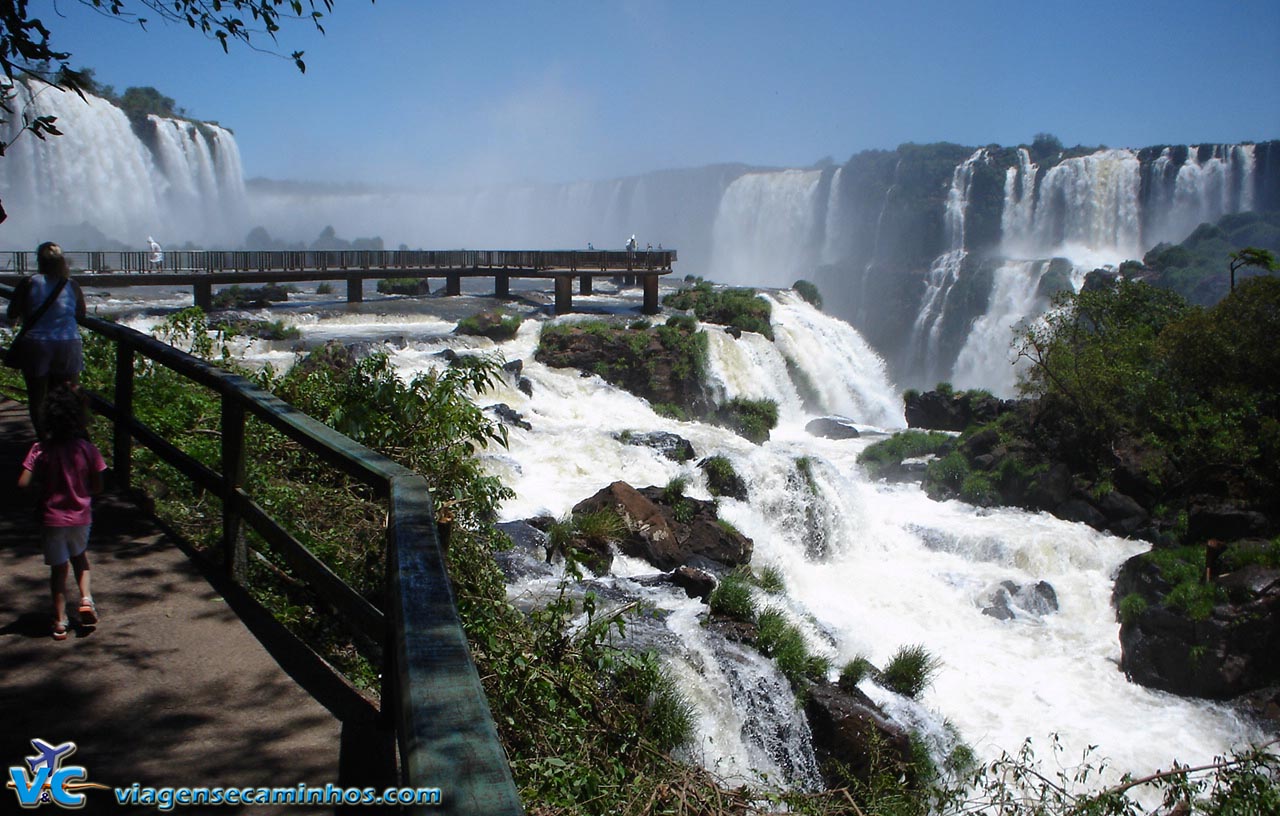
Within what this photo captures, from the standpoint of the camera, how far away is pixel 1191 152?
44.3m

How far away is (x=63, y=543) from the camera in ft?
12.0

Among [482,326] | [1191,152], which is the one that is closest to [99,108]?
[482,326]

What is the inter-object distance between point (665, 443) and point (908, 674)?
7.27m

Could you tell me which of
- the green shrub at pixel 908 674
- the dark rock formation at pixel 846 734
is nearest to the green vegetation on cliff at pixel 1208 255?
the green shrub at pixel 908 674

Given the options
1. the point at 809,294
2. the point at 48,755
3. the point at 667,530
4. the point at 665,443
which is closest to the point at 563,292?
the point at 809,294

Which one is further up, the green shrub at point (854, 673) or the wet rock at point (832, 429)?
the wet rock at point (832, 429)

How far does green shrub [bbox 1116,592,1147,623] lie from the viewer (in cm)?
1316

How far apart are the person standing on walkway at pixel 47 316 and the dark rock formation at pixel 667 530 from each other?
7.58m

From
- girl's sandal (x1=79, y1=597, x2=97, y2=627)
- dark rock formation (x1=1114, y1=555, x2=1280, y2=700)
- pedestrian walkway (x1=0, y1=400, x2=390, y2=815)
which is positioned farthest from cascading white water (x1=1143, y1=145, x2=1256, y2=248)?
girl's sandal (x1=79, y1=597, x2=97, y2=627)

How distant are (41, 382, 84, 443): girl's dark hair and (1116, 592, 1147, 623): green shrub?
13203 mm

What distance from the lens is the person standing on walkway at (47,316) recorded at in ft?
16.8

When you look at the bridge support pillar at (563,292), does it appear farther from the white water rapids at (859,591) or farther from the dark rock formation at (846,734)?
the dark rock formation at (846,734)

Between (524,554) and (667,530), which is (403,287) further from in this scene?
(524,554)

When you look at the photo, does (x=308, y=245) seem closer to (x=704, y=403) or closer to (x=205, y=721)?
(x=704, y=403)
